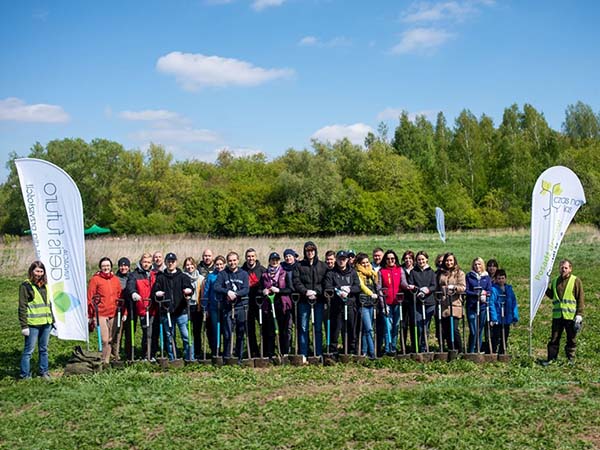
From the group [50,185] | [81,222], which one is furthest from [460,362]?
[50,185]

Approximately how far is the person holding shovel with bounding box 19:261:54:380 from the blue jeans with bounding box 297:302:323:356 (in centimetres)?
380

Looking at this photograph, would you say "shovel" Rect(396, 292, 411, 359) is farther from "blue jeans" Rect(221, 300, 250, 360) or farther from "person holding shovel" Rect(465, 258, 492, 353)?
"blue jeans" Rect(221, 300, 250, 360)

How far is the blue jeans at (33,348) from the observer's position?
8.76 metres

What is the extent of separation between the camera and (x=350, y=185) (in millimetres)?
54281

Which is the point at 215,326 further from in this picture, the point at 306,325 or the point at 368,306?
the point at 368,306

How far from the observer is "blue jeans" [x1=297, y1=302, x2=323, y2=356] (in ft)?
30.6

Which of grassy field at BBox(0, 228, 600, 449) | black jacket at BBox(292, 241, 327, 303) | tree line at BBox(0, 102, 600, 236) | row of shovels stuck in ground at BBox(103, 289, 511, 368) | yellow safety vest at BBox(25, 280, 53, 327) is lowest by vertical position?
grassy field at BBox(0, 228, 600, 449)

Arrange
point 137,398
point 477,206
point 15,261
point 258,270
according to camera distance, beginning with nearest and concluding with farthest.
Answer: point 137,398 < point 258,270 < point 15,261 < point 477,206

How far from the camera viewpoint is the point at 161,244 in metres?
26.8

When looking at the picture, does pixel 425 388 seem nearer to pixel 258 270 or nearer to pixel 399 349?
pixel 399 349

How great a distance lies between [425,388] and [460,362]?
4.96ft

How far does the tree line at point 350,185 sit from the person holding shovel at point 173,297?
41.5m

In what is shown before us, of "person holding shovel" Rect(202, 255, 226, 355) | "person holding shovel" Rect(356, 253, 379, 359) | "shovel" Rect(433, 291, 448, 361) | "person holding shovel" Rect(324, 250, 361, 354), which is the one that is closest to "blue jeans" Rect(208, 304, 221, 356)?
"person holding shovel" Rect(202, 255, 226, 355)

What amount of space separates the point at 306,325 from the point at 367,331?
3.18 feet
